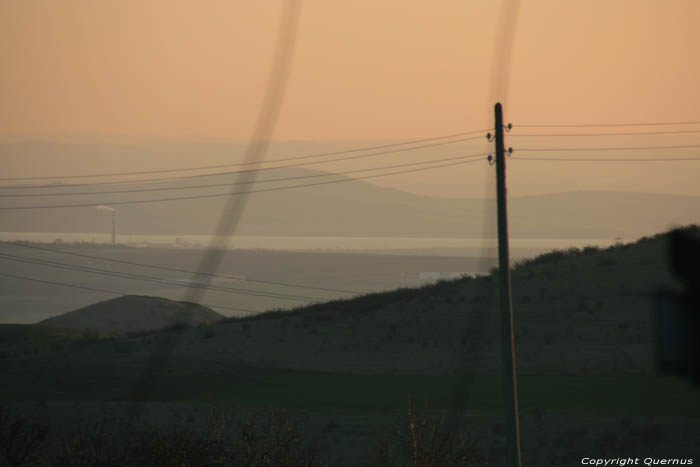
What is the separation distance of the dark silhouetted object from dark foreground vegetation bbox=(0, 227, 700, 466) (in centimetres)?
650

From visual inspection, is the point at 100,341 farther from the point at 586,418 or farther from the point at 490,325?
the point at 586,418

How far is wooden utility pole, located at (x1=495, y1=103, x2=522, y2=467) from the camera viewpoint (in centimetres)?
1800

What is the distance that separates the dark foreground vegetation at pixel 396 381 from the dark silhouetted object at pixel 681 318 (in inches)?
256

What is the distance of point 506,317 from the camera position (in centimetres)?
1870

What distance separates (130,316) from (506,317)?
14208 centimetres

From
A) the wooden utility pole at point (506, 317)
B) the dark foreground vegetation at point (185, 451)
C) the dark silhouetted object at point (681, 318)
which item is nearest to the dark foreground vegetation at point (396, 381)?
the dark foreground vegetation at point (185, 451)

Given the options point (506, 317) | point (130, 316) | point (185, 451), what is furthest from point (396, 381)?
point (130, 316)

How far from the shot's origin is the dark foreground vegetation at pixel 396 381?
81.0 feet

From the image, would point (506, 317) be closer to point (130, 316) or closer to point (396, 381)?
point (396, 381)

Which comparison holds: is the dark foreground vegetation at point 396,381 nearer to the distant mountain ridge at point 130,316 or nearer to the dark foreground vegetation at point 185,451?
the dark foreground vegetation at point 185,451

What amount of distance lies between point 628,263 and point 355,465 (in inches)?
2054

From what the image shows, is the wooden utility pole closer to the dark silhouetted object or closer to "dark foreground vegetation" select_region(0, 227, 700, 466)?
"dark foreground vegetation" select_region(0, 227, 700, 466)

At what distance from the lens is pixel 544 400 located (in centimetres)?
3478

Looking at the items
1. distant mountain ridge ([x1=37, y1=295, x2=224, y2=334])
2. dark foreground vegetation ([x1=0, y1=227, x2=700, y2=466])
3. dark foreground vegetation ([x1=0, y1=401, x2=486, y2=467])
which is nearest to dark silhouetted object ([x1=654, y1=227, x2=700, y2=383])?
dark foreground vegetation ([x1=0, y1=227, x2=700, y2=466])
